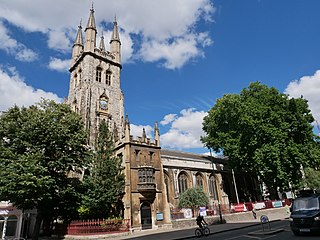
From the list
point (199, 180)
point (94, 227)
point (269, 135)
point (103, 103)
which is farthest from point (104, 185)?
point (269, 135)

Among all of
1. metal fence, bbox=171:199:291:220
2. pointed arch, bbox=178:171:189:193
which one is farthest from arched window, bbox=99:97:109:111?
metal fence, bbox=171:199:291:220

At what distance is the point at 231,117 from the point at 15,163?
2850 cm

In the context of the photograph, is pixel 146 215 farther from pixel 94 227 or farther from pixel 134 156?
pixel 94 227

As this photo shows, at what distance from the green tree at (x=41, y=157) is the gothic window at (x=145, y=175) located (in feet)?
22.1

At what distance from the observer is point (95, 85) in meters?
40.2

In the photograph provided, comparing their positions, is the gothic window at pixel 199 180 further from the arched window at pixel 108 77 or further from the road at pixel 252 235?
the arched window at pixel 108 77

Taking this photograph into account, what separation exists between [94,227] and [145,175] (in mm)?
8364

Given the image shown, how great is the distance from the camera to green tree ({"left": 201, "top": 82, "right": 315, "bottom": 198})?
3069 cm

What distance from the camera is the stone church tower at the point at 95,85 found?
3778 cm

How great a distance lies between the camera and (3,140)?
829 inches

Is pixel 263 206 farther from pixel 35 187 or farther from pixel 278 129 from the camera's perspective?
pixel 35 187

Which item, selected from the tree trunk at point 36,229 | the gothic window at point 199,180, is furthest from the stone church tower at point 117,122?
the gothic window at point 199,180

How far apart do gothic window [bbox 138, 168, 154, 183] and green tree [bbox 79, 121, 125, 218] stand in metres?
2.10

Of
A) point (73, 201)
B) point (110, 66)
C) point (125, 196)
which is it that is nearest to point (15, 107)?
point (73, 201)
